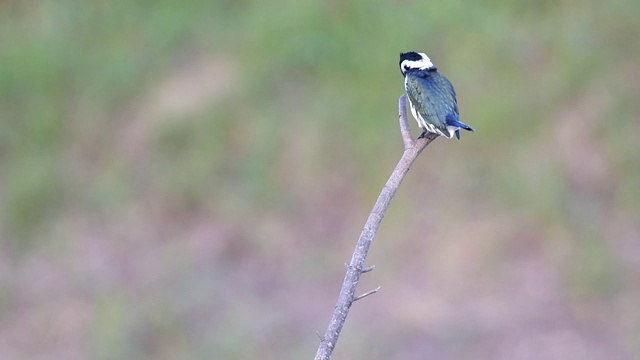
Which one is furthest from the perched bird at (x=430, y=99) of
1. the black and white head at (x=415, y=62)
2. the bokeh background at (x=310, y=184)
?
the bokeh background at (x=310, y=184)

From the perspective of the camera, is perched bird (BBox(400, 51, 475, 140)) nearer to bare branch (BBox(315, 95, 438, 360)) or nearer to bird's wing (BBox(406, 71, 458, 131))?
bird's wing (BBox(406, 71, 458, 131))

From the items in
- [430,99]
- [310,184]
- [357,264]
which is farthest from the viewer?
[310,184]

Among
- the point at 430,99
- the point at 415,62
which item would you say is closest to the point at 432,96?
the point at 430,99

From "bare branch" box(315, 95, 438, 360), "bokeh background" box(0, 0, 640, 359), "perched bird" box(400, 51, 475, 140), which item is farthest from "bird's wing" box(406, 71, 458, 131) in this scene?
"bokeh background" box(0, 0, 640, 359)

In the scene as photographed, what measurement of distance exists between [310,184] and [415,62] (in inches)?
154

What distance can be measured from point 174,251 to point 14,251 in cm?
148

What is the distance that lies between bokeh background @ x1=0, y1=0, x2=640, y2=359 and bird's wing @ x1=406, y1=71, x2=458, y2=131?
3333 millimetres

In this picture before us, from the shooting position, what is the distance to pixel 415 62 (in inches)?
184

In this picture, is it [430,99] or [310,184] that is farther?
[310,184]

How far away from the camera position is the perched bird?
13.6 ft

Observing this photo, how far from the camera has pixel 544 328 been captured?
288 inches

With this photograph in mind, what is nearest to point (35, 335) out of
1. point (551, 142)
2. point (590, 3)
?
point (551, 142)

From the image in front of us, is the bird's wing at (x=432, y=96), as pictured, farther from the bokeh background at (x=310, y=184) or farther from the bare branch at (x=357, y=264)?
the bokeh background at (x=310, y=184)

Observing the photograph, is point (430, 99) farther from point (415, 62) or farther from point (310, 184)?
point (310, 184)
